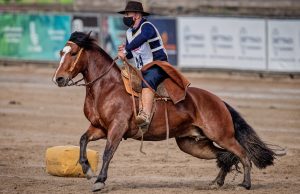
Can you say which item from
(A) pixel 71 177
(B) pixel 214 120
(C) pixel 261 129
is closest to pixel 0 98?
(C) pixel 261 129

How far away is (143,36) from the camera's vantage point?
11.6 metres

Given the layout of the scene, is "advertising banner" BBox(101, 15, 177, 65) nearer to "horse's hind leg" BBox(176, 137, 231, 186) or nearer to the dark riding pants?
"horse's hind leg" BBox(176, 137, 231, 186)

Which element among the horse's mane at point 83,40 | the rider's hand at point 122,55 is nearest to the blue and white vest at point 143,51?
the rider's hand at point 122,55

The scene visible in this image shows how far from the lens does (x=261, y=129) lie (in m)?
18.6

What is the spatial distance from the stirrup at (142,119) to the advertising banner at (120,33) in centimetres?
1627

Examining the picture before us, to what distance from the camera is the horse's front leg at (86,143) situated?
38.2 feet

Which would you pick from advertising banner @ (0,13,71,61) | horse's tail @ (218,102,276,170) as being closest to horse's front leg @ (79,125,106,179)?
horse's tail @ (218,102,276,170)

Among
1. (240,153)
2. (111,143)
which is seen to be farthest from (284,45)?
(111,143)

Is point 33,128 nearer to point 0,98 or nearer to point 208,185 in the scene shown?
point 0,98

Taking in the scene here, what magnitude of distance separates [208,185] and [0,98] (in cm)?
1197

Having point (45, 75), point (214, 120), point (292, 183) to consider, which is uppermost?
point (214, 120)

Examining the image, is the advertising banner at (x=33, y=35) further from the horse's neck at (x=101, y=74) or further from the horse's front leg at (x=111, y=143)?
the horse's front leg at (x=111, y=143)

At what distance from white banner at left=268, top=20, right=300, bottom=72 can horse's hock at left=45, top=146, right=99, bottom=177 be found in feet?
50.9

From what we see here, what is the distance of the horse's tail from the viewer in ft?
40.3
